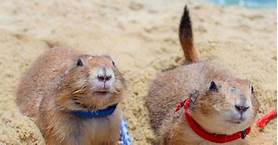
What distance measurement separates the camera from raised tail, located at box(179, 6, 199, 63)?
17.4 ft

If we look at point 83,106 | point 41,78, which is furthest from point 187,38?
point 83,106

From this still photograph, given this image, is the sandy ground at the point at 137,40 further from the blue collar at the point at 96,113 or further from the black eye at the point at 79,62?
the black eye at the point at 79,62

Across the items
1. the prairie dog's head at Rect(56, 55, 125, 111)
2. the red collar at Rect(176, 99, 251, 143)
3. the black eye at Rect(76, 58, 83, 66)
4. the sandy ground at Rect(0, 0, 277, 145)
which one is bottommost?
the red collar at Rect(176, 99, 251, 143)

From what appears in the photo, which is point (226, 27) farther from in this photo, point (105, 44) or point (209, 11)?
point (105, 44)

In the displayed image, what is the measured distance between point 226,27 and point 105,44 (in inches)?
55.5

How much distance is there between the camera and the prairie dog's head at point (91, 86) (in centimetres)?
352

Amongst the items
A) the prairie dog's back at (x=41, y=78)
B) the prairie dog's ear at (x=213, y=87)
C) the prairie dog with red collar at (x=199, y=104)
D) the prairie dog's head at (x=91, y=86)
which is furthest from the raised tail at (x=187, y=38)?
the prairie dog's head at (x=91, y=86)

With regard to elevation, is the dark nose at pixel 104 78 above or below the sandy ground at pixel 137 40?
above

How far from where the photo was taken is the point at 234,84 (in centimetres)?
390

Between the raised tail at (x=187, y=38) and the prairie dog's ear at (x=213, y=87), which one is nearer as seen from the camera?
the prairie dog's ear at (x=213, y=87)

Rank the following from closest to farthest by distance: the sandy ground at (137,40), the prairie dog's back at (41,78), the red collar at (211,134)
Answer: the red collar at (211,134) < the prairie dog's back at (41,78) < the sandy ground at (137,40)

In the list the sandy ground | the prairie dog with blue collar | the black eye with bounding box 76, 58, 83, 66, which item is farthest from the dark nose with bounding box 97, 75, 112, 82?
the sandy ground

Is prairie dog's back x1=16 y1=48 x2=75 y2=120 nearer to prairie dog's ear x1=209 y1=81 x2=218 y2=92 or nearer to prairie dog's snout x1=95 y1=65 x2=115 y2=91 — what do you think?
prairie dog's snout x1=95 y1=65 x2=115 y2=91

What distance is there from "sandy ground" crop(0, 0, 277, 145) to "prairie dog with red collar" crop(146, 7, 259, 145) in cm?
16
